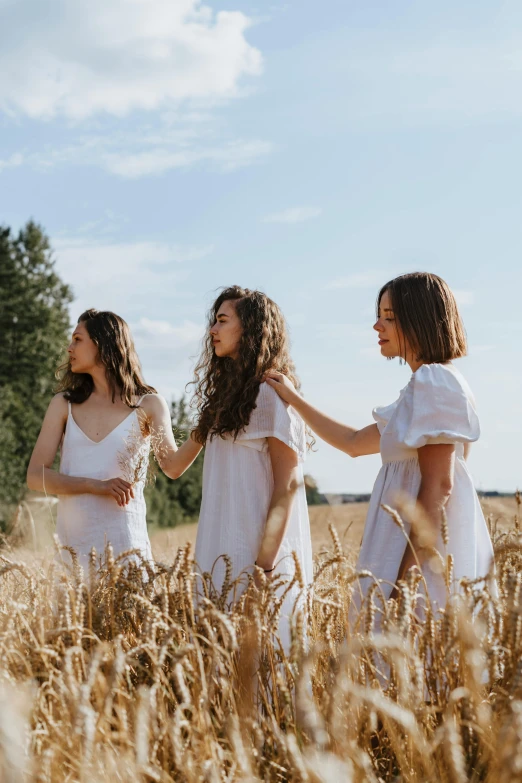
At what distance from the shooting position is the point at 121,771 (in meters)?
1.83

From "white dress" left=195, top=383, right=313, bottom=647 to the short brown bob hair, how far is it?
78 centimetres

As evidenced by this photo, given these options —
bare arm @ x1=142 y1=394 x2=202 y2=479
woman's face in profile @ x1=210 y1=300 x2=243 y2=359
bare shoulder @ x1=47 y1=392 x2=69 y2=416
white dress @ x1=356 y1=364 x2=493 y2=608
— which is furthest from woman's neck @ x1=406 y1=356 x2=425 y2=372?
bare shoulder @ x1=47 y1=392 x2=69 y2=416

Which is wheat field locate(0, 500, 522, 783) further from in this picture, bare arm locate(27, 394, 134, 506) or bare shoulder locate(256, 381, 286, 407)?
bare arm locate(27, 394, 134, 506)

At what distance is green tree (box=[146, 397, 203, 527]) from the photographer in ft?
97.6

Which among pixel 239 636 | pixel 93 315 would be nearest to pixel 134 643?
pixel 239 636

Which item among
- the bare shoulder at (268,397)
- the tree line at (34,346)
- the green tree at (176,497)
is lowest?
the green tree at (176,497)

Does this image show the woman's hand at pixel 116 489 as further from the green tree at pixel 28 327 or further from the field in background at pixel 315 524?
the green tree at pixel 28 327

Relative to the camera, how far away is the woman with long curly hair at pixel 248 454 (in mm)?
3666

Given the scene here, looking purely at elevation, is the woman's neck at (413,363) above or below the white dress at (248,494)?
above

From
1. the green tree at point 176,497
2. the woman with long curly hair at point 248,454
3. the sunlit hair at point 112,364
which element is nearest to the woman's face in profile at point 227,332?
the woman with long curly hair at point 248,454

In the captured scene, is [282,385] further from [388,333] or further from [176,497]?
[176,497]

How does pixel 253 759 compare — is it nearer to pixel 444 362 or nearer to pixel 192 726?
pixel 192 726

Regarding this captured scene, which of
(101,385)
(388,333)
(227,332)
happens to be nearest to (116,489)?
(101,385)

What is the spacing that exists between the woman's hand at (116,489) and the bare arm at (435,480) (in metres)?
2.02
